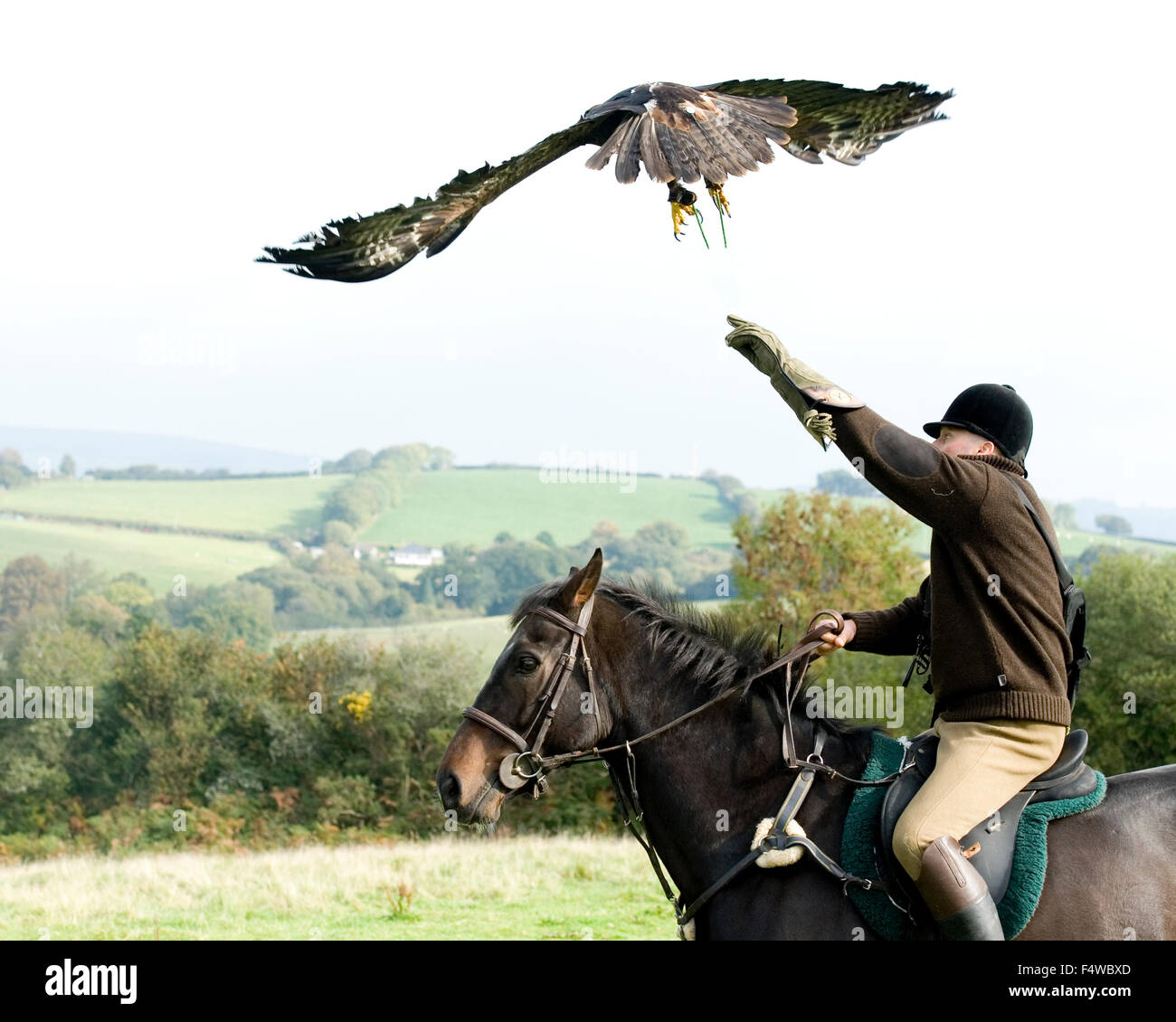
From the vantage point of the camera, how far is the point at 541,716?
15.9ft

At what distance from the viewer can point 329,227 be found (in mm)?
4188

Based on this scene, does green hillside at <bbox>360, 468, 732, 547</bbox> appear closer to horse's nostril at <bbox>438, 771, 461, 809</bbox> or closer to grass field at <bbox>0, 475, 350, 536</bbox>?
grass field at <bbox>0, 475, 350, 536</bbox>

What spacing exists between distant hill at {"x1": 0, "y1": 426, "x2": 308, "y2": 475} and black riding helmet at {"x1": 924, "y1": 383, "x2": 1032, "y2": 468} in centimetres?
12869

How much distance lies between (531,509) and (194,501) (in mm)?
31081

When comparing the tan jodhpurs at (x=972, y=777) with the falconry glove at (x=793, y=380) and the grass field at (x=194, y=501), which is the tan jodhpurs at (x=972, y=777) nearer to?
the falconry glove at (x=793, y=380)

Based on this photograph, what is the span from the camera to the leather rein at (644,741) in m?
4.69

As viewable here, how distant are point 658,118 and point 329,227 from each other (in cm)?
121

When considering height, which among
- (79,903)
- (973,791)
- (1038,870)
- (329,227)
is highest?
(329,227)

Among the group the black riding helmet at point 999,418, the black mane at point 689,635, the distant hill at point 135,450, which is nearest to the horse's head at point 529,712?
the black mane at point 689,635

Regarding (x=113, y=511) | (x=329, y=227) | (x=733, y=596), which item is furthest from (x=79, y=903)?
(x=113, y=511)

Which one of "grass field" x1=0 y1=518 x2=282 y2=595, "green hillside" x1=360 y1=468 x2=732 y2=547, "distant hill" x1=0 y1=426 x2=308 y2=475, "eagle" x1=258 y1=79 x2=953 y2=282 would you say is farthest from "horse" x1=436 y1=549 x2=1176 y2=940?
"distant hill" x1=0 y1=426 x2=308 y2=475

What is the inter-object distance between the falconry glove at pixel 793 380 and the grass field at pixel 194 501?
100 metres

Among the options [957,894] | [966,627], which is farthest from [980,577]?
[957,894]
